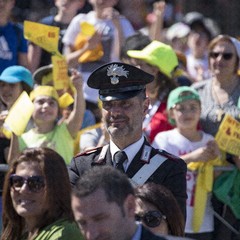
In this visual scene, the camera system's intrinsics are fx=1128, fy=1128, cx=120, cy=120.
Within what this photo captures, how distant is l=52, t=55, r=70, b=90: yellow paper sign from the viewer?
398 inches

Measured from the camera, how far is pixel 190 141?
9.30 metres

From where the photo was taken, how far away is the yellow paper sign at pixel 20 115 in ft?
28.9

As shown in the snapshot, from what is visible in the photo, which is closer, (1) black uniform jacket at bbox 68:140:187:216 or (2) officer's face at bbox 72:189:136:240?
(2) officer's face at bbox 72:189:136:240

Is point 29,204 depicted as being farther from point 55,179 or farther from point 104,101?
point 104,101

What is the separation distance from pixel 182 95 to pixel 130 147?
2.72m

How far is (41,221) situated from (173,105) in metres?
3.29

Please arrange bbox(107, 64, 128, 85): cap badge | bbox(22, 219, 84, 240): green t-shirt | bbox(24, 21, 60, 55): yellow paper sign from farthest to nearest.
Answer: bbox(24, 21, 60, 55): yellow paper sign, bbox(107, 64, 128, 85): cap badge, bbox(22, 219, 84, 240): green t-shirt

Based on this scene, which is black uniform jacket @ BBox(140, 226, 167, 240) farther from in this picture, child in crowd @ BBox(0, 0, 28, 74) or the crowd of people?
child in crowd @ BBox(0, 0, 28, 74)

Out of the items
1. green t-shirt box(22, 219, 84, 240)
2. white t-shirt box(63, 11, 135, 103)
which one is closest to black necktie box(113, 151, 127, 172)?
green t-shirt box(22, 219, 84, 240)

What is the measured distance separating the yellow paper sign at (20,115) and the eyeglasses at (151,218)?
106 inches

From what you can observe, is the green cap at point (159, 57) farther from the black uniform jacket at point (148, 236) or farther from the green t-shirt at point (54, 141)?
the black uniform jacket at point (148, 236)

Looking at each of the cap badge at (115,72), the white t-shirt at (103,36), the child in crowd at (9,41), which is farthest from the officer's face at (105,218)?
the white t-shirt at (103,36)

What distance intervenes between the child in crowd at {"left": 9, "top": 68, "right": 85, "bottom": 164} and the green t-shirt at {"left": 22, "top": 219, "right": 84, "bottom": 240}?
298 cm

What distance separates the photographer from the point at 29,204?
633 cm
